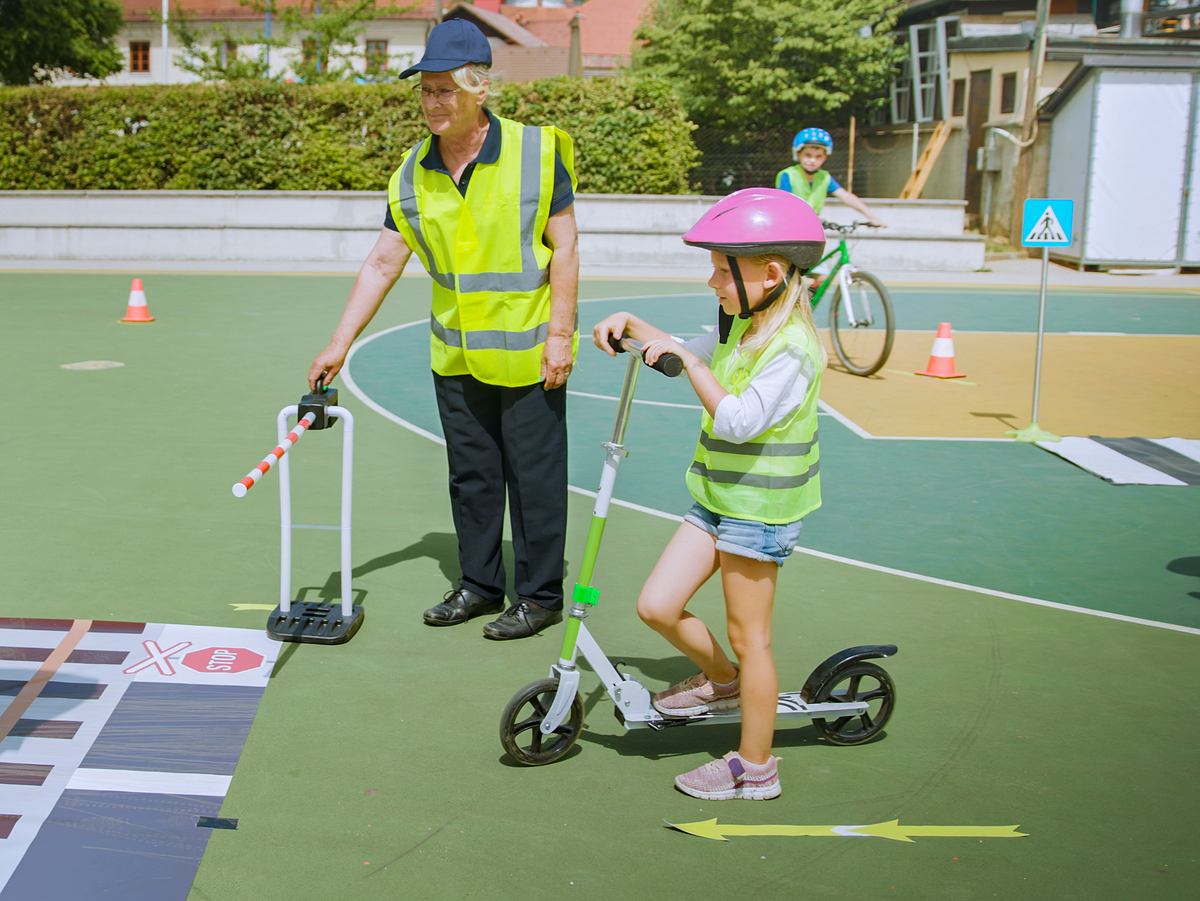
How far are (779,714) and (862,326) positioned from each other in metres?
7.84

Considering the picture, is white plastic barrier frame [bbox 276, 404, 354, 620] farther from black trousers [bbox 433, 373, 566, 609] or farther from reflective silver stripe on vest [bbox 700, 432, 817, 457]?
reflective silver stripe on vest [bbox 700, 432, 817, 457]

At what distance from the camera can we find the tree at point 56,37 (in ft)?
107

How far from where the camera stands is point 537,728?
418cm

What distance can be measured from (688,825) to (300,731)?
1361 mm

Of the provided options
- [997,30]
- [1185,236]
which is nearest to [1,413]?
[1185,236]

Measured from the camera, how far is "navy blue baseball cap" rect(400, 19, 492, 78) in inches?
192

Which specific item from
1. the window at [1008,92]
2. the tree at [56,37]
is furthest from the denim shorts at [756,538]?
the tree at [56,37]

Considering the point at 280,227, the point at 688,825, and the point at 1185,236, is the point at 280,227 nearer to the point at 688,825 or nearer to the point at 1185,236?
the point at 1185,236

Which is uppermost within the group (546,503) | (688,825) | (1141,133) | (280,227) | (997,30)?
(997,30)

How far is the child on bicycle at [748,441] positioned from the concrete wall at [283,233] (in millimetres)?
18256

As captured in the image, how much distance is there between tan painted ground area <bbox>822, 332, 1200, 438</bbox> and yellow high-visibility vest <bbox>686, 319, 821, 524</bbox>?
5.70 meters

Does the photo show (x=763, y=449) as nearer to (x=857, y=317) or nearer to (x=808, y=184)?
(x=808, y=184)

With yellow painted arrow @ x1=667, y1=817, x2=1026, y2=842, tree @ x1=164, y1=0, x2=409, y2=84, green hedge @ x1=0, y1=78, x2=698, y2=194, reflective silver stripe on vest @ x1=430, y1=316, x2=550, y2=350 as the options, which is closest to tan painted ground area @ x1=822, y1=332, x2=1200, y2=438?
reflective silver stripe on vest @ x1=430, y1=316, x2=550, y2=350

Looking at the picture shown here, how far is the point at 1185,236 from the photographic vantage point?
23672 millimetres
